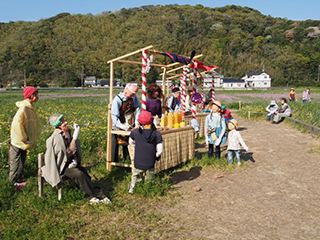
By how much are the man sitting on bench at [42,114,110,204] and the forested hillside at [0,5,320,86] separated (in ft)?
228

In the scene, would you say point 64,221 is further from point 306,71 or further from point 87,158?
point 306,71

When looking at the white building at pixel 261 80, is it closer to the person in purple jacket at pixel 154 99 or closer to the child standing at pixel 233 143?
the child standing at pixel 233 143

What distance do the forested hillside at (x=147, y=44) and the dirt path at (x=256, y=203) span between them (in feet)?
223

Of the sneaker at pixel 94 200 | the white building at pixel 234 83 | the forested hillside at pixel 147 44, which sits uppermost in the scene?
the forested hillside at pixel 147 44

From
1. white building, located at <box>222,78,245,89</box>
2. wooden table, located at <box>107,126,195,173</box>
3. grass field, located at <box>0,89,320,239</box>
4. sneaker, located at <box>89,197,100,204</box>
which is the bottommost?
grass field, located at <box>0,89,320,239</box>

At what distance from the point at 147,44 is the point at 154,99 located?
474 feet

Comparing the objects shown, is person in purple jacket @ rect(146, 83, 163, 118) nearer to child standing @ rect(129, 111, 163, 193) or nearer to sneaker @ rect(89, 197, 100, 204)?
child standing @ rect(129, 111, 163, 193)

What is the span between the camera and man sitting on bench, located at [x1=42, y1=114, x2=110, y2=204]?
4695 millimetres

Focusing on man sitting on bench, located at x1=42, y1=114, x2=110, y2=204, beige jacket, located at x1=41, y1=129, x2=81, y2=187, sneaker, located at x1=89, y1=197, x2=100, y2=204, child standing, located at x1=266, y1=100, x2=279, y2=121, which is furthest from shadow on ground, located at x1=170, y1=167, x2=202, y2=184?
child standing, located at x1=266, y1=100, x2=279, y2=121

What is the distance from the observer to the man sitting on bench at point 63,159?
4695 mm

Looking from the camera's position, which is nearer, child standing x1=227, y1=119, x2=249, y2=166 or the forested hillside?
child standing x1=227, y1=119, x2=249, y2=166

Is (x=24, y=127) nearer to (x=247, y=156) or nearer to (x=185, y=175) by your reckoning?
(x=185, y=175)

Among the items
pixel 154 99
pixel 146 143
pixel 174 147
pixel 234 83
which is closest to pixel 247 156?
pixel 174 147

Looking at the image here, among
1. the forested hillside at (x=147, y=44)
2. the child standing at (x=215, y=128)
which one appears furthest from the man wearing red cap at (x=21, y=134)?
the forested hillside at (x=147, y=44)
